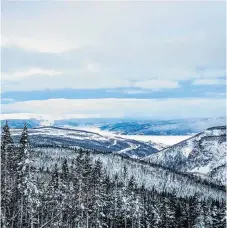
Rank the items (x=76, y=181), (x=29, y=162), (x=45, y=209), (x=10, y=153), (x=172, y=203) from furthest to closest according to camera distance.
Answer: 1. (x=172, y=203)
2. (x=45, y=209)
3. (x=76, y=181)
4. (x=10, y=153)
5. (x=29, y=162)

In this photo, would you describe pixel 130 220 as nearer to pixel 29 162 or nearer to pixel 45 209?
pixel 45 209

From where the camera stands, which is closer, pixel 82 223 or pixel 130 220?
pixel 82 223

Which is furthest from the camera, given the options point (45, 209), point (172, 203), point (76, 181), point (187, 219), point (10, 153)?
point (172, 203)

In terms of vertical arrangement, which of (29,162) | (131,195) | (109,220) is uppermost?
(29,162)

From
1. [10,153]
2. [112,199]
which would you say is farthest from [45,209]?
[10,153]

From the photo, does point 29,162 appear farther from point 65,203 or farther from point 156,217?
point 156,217

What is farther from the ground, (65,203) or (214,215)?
(65,203)
